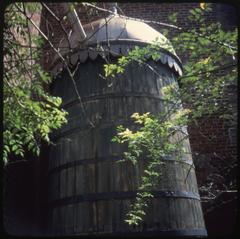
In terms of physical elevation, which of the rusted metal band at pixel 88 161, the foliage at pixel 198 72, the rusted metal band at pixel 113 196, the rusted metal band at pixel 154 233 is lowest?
the rusted metal band at pixel 154 233

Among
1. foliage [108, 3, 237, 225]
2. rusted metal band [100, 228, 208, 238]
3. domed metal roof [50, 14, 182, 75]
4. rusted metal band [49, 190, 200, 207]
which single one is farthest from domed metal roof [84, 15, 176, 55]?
rusted metal band [100, 228, 208, 238]

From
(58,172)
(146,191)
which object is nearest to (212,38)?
(146,191)

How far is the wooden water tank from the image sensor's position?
2297 mm

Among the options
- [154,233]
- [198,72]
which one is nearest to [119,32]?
[198,72]

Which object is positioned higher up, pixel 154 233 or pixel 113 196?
pixel 113 196

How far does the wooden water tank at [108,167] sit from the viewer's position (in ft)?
7.54

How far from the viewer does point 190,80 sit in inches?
69.9

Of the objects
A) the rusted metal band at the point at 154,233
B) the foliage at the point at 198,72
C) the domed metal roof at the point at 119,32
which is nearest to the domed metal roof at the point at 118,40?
the domed metal roof at the point at 119,32

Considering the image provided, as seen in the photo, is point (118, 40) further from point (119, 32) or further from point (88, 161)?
point (88, 161)

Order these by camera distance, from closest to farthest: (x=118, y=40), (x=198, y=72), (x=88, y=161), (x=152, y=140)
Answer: (x=198, y=72)
(x=152, y=140)
(x=88, y=161)
(x=118, y=40)

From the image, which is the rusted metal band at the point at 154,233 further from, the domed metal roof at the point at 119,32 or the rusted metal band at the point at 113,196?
the domed metal roof at the point at 119,32

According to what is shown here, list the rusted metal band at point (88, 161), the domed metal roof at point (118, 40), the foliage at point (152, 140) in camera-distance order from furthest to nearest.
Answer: the domed metal roof at point (118, 40) < the rusted metal band at point (88, 161) < the foliage at point (152, 140)

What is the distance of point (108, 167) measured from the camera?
2.41 meters

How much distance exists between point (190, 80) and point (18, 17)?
95 centimetres
